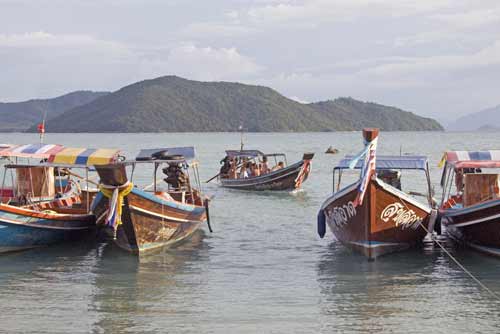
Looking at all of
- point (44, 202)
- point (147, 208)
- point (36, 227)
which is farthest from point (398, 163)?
point (44, 202)

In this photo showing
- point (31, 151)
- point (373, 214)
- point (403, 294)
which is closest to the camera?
point (403, 294)

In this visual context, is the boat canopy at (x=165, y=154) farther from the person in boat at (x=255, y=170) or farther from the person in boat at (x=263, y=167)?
the person in boat at (x=263, y=167)

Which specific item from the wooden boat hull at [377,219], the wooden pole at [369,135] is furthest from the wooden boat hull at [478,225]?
the wooden pole at [369,135]

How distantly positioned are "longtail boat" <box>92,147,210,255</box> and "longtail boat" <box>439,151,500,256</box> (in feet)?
20.6

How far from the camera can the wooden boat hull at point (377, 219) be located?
586 inches

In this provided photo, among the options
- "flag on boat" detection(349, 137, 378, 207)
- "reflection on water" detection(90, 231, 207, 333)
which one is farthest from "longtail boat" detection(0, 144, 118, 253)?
"flag on boat" detection(349, 137, 378, 207)

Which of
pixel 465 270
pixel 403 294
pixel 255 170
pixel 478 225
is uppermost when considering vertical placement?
pixel 255 170

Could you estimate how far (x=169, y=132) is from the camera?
7657 inches

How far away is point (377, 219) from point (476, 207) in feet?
6.87

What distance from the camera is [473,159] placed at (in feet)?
57.2

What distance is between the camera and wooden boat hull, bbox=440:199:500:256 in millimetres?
14914

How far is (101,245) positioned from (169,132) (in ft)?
583

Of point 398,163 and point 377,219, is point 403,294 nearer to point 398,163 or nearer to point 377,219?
point 377,219

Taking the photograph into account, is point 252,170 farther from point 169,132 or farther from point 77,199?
point 169,132
